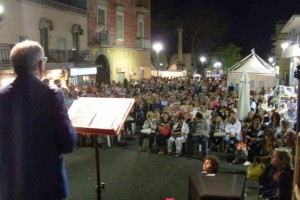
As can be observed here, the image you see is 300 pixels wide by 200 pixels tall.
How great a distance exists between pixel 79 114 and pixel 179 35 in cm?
4834

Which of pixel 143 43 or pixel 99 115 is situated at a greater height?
pixel 143 43

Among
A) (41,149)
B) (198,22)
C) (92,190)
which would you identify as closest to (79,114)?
(41,149)

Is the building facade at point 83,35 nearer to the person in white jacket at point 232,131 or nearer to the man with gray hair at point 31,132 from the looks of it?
the person in white jacket at point 232,131

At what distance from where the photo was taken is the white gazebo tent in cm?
1898

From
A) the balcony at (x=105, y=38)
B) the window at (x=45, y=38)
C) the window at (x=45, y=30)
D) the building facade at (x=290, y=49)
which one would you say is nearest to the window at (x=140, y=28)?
the balcony at (x=105, y=38)

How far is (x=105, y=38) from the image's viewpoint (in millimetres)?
26781

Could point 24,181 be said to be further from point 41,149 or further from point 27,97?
point 27,97

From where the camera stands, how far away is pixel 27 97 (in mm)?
2213

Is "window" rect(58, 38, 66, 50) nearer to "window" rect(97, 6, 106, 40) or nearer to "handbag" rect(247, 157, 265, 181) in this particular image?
"window" rect(97, 6, 106, 40)

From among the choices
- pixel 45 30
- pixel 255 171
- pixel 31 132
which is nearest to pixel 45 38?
pixel 45 30

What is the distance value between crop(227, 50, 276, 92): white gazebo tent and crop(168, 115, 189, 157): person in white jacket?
917cm

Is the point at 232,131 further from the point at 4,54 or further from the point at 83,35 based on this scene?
the point at 83,35

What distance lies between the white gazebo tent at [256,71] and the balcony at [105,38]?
1036 cm

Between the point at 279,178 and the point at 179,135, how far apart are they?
19.4 ft
